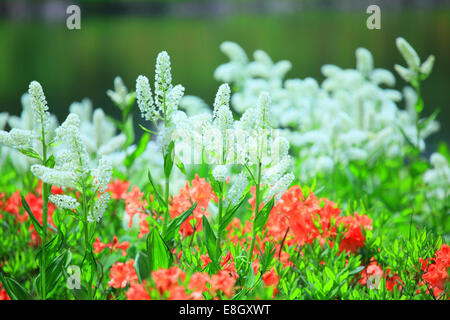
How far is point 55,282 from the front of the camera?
5.54ft

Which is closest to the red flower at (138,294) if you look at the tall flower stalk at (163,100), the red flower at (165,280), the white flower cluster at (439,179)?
the red flower at (165,280)

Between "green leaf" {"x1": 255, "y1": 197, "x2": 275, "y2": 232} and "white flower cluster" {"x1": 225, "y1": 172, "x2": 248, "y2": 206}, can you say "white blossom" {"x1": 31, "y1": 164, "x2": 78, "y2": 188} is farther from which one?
"green leaf" {"x1": 255, "y1": 197, "x2": 275, "y2": 232}

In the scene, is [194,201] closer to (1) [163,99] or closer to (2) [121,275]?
(2) [121,275]

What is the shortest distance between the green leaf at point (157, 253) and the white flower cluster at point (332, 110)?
1819 millimetres

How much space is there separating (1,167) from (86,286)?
8.90 ft

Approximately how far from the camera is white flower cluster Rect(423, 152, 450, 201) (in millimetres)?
3175

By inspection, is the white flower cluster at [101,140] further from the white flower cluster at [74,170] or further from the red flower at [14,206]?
the white flower cluster at [74,170]

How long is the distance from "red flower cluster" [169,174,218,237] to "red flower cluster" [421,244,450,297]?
0.79 metres

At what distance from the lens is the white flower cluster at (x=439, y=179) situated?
318 cm

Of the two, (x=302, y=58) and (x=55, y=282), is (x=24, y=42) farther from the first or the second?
(x=55, y=282)

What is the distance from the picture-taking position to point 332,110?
394 centimetres

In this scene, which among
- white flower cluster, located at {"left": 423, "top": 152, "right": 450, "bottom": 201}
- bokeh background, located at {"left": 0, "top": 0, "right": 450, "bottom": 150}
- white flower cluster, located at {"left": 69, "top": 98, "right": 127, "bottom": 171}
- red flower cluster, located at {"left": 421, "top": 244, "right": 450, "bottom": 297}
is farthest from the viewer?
bokeh background, located at {"left": 0, "top": 0, "right": 450, "bottom": 150}

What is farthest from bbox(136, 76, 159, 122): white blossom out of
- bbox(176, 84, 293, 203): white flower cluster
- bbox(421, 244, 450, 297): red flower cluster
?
bbox(421, 244, 450, 297): red flower cluster

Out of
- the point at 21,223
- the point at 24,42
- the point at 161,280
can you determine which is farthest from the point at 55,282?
the point at 24,42
